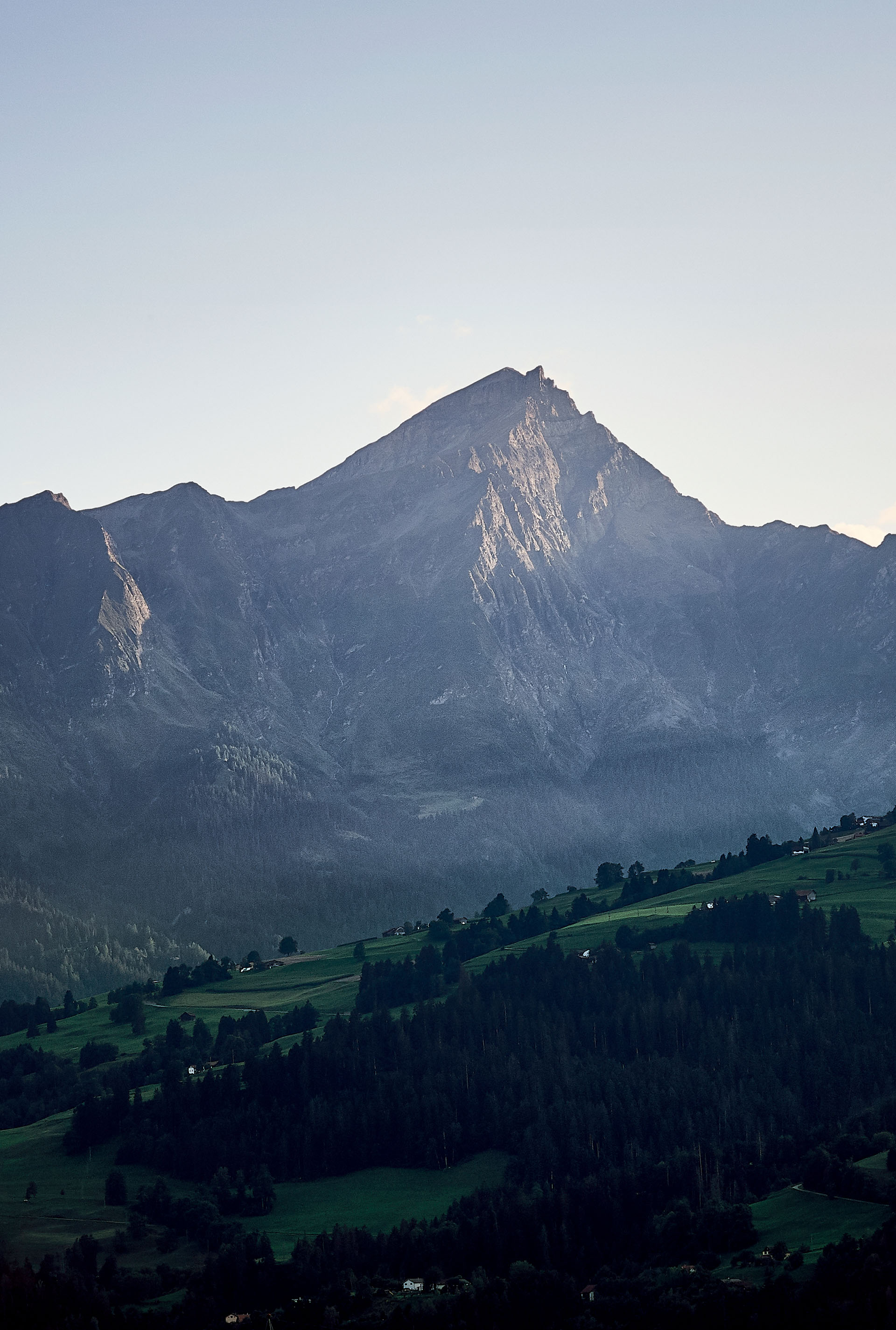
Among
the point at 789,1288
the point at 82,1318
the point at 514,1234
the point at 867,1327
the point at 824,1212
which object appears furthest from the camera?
the point at 514,1234

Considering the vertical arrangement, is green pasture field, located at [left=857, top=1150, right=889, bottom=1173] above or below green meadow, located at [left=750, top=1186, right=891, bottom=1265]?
above

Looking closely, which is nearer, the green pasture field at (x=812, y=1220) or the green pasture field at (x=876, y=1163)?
the green pasture field at (x=812, y=1220)

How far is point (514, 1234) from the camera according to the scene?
616 feet

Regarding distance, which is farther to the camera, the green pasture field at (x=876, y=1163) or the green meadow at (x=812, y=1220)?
the green pasture field at (x=876, y=1163)

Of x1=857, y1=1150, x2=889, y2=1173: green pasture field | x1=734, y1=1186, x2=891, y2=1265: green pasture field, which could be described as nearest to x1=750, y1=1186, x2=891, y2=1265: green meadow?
x1=734, y1=1186, x2=891, y2=1265: green pasture field

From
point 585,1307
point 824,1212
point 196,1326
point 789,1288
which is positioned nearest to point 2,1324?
point 196,1326

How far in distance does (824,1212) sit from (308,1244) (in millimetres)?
60913

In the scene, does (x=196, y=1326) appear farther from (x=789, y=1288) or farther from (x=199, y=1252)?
(x=789, y=1288)

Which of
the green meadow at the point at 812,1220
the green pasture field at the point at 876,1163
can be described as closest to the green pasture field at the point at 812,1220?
the green meadow at the point at 812,1220

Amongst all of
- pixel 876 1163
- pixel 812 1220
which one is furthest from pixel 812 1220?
pixel 876 1163

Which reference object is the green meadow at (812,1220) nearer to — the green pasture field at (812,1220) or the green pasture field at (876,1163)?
the green pasture field at (812,1220)

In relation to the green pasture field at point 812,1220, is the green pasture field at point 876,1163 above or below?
above

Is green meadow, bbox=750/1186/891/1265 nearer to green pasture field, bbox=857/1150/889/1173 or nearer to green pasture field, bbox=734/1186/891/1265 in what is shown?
green pasture field, bbox=734/1186/891/1265

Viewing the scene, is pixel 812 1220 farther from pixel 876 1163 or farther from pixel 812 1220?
pixel 876 1163
